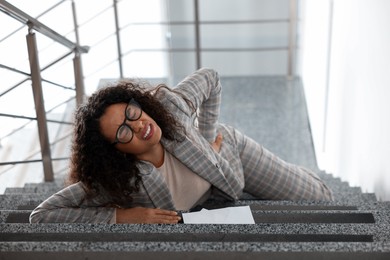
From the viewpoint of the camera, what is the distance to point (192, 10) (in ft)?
18.7

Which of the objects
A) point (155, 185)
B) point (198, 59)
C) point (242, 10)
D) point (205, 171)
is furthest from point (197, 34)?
point (155, 185)

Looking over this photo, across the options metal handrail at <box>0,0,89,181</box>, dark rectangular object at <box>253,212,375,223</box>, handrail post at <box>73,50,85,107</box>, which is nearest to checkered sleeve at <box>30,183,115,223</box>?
dark rectangular object at <box>253,212,375,223</box>

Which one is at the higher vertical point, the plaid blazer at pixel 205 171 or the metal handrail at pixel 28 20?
the metal handrail at pixel 28 20

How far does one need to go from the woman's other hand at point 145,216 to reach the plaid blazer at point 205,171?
0.12 ft

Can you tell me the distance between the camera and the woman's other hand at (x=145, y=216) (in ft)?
6.06

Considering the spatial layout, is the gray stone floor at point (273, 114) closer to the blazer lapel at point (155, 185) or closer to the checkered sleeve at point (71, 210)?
the blazer lapel at point (155, 185)

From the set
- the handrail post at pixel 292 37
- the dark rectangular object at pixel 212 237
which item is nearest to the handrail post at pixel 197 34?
the handrail post at pixel 292 37

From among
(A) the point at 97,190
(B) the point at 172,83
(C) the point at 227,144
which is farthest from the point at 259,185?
(B) the point at 172,83

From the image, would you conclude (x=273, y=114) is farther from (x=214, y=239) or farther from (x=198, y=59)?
(x=214, y=239)

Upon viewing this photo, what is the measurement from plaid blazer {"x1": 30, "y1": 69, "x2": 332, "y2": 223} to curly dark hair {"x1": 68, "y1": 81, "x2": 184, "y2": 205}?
0.12 ft

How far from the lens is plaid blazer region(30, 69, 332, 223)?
189 cm

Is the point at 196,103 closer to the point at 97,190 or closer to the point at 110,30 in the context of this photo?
the point at 97,190

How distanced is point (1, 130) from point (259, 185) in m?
1.94

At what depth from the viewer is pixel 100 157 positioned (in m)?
1.92
